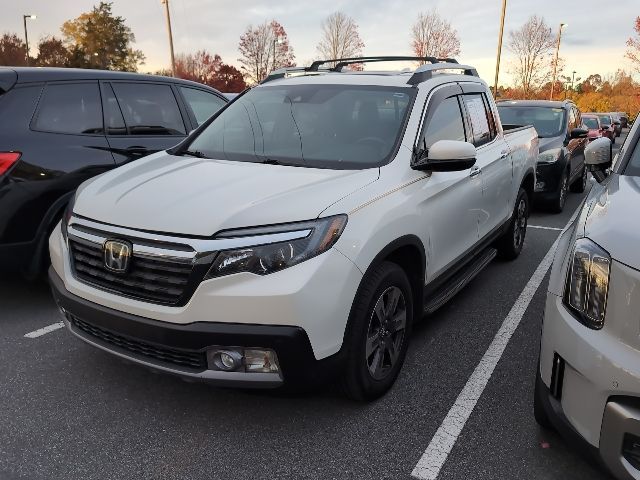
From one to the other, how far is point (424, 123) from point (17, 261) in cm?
306

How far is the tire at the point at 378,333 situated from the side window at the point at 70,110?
2909mm

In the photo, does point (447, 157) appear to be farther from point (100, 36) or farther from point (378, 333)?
point (100, 36)

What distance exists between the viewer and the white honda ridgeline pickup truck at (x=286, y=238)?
2.48 metres

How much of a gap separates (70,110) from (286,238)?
2882 mm

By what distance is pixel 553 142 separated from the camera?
8531 millimetres

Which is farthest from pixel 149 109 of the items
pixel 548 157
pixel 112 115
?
pixel 548 157

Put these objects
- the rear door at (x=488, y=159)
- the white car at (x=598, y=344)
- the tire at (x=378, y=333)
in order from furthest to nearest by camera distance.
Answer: the rear door at (x=488, y=159) → the tire at (x=378, y=333) → the white car at (x=598, y=344)

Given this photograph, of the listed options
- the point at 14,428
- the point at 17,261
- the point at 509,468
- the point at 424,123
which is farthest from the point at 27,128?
the point at 509,468

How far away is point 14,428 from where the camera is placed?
287 cm

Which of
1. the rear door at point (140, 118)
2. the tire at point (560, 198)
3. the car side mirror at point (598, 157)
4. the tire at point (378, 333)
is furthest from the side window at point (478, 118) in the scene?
the tire at point (560, 198)

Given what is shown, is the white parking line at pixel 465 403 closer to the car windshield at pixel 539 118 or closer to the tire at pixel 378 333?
the tire at pixel 378 333

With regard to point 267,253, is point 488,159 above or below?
above

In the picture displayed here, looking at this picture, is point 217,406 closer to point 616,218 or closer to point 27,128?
point 616,218

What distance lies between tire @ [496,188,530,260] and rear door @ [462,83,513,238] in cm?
37
